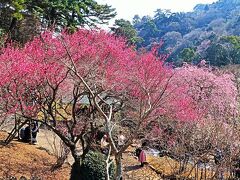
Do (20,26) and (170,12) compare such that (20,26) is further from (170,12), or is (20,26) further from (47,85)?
(170,12)

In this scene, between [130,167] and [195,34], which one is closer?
[130,167]

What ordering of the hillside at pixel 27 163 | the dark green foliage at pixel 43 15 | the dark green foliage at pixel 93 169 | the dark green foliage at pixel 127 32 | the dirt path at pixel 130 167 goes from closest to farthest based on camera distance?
the dark green foliage at pixel 93 169
the hillside at pixel 27 163
the dirt path at pixel 130 167
the dark green foliage at pixel 43 15
the dark green foliage at pixel 127 32

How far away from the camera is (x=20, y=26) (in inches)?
852

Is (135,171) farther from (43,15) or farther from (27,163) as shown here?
(43,15)

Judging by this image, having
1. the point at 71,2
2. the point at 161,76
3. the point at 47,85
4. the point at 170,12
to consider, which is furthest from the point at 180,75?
the point at 170,12

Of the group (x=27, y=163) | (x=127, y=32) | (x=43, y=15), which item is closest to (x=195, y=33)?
(x=127, y=32)

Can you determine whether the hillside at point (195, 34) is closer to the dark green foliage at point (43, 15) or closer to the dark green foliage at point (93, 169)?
the dark green foliage at point (43, 15)

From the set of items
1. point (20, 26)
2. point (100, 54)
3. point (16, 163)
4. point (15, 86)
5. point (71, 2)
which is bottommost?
point (16, 163)

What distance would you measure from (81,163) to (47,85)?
2.35 metres

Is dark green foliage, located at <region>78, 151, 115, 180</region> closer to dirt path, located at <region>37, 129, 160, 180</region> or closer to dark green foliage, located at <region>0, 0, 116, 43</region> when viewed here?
dirt path, located at <region>37, 129, 160, 180</region>

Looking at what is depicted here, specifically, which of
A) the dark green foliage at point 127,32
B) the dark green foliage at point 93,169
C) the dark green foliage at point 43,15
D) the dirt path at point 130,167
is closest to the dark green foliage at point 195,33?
the dark green foliage at point 127,32

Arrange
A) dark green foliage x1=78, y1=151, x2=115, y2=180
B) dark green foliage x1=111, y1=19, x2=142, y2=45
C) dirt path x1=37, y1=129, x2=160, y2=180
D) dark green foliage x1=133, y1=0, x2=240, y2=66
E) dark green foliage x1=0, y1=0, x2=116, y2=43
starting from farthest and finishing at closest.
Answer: dark green foliage x1=133, y1=0, x2=240, y2=66
dark green foliage x1=111, y1=19, x2=142, y2=45
dark green foliage x1=0, y1=0, x2=116, y2=43
dirt path x1=37, y1=129, x2=160, y2=180
dark green foliage x1=78, y1=151, x2=115, y2=180

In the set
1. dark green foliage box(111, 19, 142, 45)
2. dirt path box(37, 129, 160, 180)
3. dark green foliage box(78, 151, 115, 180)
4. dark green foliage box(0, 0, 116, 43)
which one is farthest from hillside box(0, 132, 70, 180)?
dark green foliage box(111, 19, 142, 45)

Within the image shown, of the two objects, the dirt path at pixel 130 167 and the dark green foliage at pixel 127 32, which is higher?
the dark green foliage at pixel 127 32
